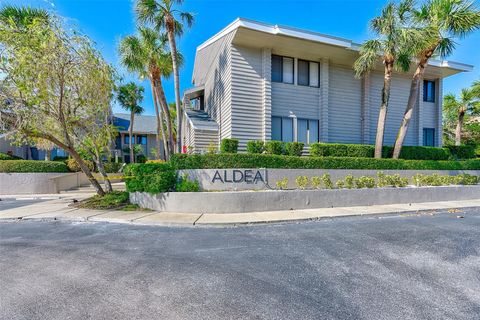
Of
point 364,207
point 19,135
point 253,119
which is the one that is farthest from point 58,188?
point 364,207

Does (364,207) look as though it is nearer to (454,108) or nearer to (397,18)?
(397,18)

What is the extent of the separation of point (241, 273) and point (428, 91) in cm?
2143

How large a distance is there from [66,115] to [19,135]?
1.73 metres

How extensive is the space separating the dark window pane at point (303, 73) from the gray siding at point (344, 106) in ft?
5.90

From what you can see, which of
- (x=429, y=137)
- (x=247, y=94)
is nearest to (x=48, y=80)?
(x=247, y=94)

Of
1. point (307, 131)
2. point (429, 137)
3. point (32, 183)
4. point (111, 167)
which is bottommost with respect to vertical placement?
point (32, 183)

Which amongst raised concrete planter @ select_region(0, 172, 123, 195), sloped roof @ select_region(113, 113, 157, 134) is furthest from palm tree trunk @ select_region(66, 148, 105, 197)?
sloped roof @ select_region(113, 113, 157, 134)

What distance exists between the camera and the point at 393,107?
1591 centimetres

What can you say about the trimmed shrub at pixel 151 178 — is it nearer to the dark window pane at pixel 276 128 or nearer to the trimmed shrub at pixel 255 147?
the trimmed shrub at pixel 255 147

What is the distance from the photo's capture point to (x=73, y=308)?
2920mm

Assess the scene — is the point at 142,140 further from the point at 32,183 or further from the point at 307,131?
the point at 307,131

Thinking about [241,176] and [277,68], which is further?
[277,68]

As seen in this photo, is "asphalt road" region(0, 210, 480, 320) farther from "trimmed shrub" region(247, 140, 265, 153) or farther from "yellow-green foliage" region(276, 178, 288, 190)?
"trimmed shrub" region(247, 140, 265, 153)

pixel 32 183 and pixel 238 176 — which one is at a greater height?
pixel 238 176
